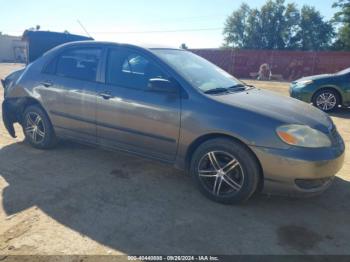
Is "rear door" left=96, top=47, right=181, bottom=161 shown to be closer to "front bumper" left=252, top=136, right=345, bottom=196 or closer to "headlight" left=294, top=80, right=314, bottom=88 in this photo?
"front bumper" left=252, top=136, right=345, bottom=196

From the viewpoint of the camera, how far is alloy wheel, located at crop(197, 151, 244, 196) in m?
Answer: 3.49

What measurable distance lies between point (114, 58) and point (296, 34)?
183 ft

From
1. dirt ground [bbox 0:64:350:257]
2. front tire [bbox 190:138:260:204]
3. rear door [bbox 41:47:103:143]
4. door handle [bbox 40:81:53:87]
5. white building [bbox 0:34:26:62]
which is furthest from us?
white building [bbox 0:34:26:62]

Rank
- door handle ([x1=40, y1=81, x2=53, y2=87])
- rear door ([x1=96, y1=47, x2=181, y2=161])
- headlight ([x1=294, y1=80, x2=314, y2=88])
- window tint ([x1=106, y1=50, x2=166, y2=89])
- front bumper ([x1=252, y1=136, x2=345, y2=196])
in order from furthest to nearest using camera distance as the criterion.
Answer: headlight ([x1=294, y1=80, x2=314, y2=88])
door handle ([x1=40, y1=81, x2=53, y2=87])
window tint ([x1=106, y1=50, x2=166, y2=89])
rear door ([x1=96, y1=47, x2=181, y2=161])
front bumper ([x1=252, y1=136, x2=345, y2=196])

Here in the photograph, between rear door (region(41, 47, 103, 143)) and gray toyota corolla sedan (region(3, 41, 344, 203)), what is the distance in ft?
0.05

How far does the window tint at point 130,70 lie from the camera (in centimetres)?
397

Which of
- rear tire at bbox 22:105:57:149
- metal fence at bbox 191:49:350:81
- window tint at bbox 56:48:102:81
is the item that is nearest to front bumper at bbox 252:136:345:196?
window tint at bbox 56:48:102:81

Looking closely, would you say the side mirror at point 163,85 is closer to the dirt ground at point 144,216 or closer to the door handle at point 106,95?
the door handle at point 106,95

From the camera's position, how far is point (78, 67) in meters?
4.57

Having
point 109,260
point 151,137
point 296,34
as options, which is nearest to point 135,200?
point 151,137

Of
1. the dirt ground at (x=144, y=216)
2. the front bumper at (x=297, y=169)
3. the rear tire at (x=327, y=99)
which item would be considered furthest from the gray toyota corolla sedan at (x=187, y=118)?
the rear tire at (x=327, y=99)

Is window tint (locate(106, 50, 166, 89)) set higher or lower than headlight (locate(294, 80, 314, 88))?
higher

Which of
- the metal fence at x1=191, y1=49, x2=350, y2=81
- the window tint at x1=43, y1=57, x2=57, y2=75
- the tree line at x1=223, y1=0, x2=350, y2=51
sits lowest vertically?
the window tint at x1=43, y1=57, x2=57, y2=75

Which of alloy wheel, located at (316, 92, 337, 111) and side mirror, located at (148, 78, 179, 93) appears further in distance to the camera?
alloy wheel, located at (316, 92, 337, 111)
